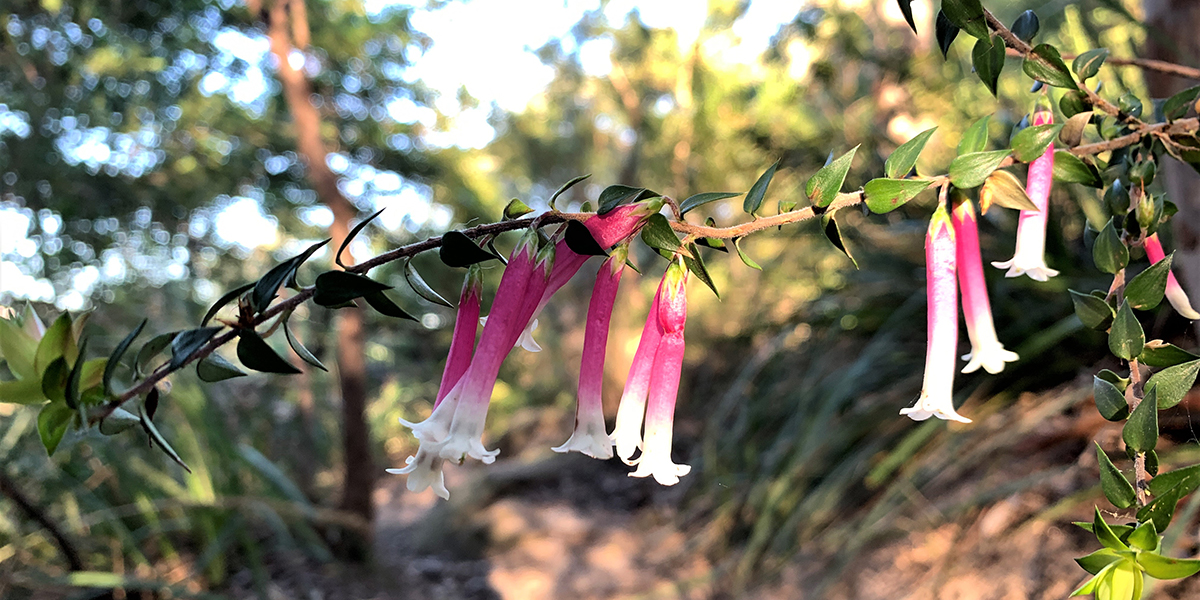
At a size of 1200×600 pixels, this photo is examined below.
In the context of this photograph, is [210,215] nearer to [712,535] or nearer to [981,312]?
[712,535]

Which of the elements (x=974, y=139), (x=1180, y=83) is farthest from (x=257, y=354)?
(x=1180, y=83)

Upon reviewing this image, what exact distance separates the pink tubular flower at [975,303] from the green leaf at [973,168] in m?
0.07

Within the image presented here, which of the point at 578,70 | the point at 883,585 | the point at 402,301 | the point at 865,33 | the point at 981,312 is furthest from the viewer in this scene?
the point at 578,70

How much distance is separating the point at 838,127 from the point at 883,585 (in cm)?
222

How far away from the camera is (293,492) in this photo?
2178 mm

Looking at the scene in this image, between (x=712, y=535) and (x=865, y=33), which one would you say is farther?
(x=865, y=33)

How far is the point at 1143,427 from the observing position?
0.42 m

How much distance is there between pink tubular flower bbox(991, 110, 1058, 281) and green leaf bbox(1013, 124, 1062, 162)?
0.03 metres

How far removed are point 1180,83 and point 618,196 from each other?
3.08 ft

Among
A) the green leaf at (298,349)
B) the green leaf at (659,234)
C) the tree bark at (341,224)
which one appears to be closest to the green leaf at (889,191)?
the green leaf at (659,234)

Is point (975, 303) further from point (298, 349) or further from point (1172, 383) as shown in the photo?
point (298, 349)

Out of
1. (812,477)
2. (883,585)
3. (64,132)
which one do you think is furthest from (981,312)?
(64,132)

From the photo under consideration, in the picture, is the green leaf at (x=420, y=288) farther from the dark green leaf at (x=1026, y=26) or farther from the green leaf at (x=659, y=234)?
the dark green leaf at (x=1026, y=26)

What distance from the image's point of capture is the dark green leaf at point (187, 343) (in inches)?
16.1
